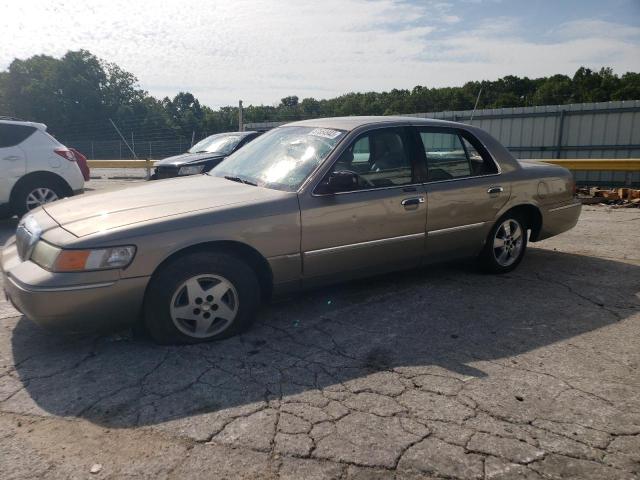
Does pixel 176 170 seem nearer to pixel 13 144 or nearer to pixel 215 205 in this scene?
pixel 13 144

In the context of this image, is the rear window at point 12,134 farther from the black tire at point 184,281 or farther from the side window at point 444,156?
the side window at point 444,156

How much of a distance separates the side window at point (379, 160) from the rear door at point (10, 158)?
5646 mm

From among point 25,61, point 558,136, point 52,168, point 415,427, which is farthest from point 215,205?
point 25,61

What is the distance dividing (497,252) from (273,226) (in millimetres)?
2585

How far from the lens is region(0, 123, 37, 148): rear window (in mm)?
7332

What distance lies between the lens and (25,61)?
55.4 meters

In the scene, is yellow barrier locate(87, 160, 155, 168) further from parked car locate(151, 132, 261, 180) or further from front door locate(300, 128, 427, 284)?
front door locate(300, 128, 427, 284)

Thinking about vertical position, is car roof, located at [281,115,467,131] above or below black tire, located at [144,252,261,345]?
above

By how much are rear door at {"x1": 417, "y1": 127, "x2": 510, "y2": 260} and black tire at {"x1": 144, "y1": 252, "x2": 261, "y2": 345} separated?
1749 mm

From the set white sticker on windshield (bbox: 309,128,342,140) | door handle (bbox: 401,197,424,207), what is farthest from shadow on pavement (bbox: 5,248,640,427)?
white sticker on windshield (bbox: 309,128,342,140)

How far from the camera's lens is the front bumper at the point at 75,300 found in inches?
118

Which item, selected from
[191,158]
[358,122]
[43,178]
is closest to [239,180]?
[358,122]

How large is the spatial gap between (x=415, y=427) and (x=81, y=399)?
5.95ft

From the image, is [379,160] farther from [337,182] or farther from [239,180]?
[239,180]
